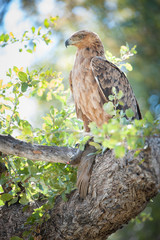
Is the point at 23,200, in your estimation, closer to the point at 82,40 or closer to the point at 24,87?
the point at 24,87

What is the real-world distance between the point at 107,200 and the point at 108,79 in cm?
153

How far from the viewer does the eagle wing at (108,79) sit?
3.54m

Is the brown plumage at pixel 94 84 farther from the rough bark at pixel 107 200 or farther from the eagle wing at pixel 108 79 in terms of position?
the rough bark at pixel 107 200

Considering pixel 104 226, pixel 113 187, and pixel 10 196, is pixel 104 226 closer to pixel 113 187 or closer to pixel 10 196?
pixel 113 187

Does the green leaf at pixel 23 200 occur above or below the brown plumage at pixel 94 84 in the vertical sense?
below

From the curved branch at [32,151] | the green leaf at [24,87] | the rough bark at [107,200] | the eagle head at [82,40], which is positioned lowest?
the rough bark at [107,200]

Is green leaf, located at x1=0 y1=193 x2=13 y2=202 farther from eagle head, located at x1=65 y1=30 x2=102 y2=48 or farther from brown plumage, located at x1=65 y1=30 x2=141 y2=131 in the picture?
eagle head, located at x1=65 y1=30 x2=102 y2=48

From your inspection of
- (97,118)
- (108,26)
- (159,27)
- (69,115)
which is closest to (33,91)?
(69,115)

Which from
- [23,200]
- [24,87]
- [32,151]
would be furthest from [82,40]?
[23,200]

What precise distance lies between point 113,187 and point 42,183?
699 millimetres

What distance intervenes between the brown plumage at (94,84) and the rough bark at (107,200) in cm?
94

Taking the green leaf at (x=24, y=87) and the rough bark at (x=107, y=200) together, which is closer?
the rough bark at (x=107, y=200)

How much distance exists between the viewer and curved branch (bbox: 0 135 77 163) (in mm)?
2688

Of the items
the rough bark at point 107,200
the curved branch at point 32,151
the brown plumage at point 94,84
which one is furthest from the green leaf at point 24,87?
the rough bark at point 107,200
